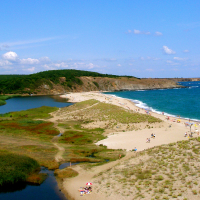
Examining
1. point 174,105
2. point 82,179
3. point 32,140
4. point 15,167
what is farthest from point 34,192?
point 174,105

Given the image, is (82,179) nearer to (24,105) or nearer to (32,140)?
(32,140)

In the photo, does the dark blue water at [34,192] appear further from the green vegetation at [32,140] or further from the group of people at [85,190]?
the green vegetation at [32,140]

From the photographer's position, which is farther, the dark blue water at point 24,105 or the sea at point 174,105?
the dark blue water at point 24,105

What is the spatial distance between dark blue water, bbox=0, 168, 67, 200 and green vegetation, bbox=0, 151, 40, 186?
0.93 m

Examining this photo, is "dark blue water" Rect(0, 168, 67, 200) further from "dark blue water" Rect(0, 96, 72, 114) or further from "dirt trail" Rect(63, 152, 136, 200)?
"dark blue water" Rect(0, 96, 72, 114)

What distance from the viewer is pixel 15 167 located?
25.4 m

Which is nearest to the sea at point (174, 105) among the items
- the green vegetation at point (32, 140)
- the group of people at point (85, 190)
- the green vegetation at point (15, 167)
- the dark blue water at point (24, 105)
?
the dark blue water at point (24, 105)

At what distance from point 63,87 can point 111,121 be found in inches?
5092

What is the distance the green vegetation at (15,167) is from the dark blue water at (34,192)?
0.93 meters

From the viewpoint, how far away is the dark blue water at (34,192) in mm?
21266

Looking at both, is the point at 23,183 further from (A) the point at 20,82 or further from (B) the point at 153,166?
(A) the point at 20,82

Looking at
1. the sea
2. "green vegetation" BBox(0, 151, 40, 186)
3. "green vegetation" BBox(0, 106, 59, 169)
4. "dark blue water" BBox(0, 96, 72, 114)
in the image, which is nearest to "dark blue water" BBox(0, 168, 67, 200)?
"green vegetation" BBox(0, 151, 40, 186)

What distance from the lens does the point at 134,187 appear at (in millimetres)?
20297

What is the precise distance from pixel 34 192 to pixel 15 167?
4652 millimetres
